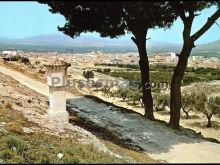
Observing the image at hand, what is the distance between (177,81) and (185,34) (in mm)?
2458

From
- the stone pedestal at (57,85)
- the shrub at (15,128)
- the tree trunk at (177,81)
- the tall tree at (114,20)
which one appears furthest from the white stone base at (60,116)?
the tree trunk at (177,81)

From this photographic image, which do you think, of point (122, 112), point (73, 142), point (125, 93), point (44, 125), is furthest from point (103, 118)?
point (125, 93)

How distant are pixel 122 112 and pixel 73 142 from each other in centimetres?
957

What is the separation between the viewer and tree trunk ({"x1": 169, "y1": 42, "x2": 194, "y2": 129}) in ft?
67.7

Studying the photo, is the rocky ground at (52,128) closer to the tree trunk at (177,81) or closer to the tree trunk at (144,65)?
the tree trunk at (144,65)

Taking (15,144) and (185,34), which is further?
(185,34)

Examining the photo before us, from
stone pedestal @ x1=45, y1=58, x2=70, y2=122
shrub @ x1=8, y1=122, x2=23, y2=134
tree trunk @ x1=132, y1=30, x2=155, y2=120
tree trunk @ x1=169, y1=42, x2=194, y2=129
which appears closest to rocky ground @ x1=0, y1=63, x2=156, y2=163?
shrub @ x1=8, y1=122, x2=23, y2=134

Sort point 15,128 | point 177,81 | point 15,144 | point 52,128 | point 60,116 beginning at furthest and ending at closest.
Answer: point 177,81 < point 60,116 < point 52,128 < point 15,128 < point 15,144

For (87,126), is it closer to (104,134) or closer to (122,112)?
(104,134)

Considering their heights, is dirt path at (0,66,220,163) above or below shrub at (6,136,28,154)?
below

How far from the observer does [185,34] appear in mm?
20250

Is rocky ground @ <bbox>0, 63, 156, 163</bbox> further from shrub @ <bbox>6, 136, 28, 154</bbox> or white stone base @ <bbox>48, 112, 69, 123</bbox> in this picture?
shrub @ <bbox>6, 136, 28, 154</bbox>

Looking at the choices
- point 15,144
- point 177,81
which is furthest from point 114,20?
point 15,144

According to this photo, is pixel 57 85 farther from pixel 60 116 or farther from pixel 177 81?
pixel 177 81
